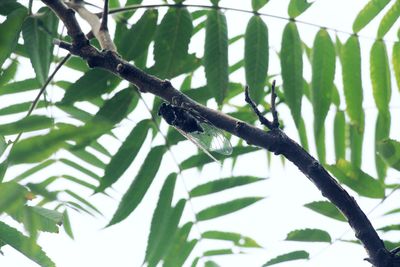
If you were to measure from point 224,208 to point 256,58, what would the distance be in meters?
0.67

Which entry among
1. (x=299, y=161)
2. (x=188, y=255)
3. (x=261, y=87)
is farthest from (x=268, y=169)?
(x=299, y=161)

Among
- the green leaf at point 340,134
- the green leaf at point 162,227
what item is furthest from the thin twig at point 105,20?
the green leaf at point 340,134

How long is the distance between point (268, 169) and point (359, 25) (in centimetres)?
84

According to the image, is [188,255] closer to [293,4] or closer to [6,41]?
[293,4]

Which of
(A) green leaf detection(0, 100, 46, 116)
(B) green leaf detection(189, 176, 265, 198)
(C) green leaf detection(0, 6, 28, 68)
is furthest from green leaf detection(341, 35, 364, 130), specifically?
(A) green leaf detection(0, 100, 46, 116)

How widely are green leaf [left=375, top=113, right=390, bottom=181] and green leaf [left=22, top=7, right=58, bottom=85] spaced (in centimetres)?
125

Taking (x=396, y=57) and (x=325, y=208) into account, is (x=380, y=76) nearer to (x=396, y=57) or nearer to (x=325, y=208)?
(x=396, y=57)

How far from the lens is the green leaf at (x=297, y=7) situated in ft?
8.32

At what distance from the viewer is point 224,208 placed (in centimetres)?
268

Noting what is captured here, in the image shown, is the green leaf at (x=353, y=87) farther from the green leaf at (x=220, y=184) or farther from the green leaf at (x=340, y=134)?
the green leaf at (x=220, y=184)

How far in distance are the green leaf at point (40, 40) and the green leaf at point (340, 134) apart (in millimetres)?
1300

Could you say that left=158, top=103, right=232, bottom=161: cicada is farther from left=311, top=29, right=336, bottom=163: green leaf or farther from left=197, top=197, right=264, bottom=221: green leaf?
left=197, top=197, right=264, bottom=221: green leaf

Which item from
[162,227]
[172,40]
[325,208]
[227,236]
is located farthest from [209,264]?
[172,40]

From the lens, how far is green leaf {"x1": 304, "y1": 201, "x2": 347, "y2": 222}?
2.14 metres
